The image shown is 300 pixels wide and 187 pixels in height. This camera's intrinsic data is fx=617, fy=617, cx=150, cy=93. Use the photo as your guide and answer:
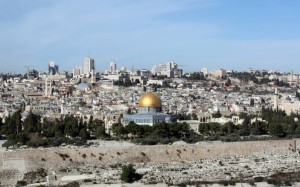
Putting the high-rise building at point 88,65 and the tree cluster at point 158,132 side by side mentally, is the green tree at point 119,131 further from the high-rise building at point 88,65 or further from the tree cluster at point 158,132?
the high-rise building at point 88,65

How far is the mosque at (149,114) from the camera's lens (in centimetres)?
3950

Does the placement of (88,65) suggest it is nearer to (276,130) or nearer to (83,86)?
(83,86)

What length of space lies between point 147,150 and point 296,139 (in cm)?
895

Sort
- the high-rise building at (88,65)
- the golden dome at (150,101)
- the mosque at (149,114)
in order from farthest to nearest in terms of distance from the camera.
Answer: the high-rise building at (88,65)
the golden dome at (150,101)
the mosque at (149,114)

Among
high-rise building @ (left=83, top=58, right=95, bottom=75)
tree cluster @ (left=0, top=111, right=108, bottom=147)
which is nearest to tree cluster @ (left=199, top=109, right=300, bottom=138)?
tree cluster @ (left=0, top=111, right=108, bottom=147)

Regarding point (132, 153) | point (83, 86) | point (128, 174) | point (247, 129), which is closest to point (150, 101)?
point (247, 129)

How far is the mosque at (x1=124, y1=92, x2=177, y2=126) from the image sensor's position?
39500 millimetres

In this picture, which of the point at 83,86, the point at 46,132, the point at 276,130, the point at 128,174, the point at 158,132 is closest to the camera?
the point at 128,174

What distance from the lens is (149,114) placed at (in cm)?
3984

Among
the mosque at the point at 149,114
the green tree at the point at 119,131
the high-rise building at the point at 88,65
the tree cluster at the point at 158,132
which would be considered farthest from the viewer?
the high-rise building at the point at 88,65

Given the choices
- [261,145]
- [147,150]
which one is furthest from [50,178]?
[261,145]

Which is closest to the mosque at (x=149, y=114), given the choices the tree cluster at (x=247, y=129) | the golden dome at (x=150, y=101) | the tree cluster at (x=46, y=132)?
the golden dome at (x=150, y=101)

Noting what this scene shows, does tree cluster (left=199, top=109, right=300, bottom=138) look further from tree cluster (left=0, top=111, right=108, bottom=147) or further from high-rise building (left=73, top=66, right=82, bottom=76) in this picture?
high-rise building (left=73, top=66, right=82, bottom=76)

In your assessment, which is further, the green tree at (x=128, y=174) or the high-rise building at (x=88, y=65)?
the high-rise building at (x=88, y=65)
